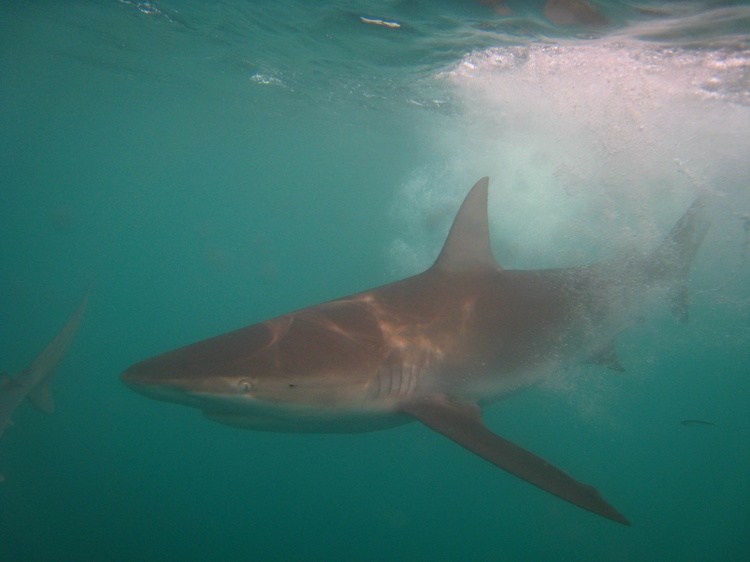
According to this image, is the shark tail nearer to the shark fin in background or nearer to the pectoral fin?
the pectoral fin

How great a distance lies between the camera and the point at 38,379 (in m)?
7.84

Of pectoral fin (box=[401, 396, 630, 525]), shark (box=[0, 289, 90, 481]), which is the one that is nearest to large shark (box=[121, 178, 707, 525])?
pectoral fin (box=[401, 396, 630, 525])

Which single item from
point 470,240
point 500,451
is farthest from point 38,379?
point 500,451

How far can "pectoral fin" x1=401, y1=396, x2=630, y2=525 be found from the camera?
2.53m

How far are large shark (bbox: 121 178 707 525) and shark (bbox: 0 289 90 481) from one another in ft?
19.8

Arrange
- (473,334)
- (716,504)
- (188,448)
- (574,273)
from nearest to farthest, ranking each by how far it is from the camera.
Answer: (473,334) → (574,273) → (188,448) → (716,504)

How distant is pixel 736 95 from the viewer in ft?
37.0

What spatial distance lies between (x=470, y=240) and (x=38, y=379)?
829 cm

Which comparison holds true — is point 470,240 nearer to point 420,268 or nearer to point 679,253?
point 679,253

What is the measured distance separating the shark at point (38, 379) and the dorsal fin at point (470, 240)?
680 cm

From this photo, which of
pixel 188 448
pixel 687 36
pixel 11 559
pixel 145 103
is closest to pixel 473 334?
pixel 687 36

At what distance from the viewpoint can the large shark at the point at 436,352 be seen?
292cm

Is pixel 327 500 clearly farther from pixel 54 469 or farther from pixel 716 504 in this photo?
pixel 716 504

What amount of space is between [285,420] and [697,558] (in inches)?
609
